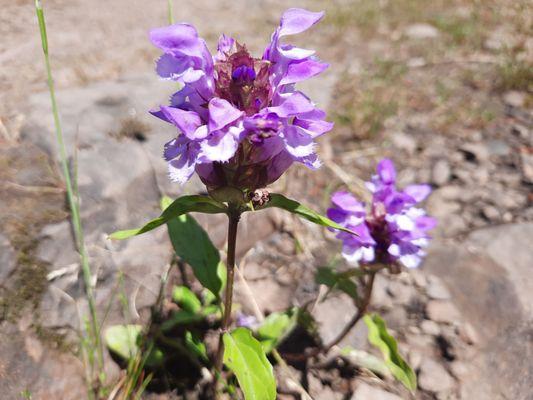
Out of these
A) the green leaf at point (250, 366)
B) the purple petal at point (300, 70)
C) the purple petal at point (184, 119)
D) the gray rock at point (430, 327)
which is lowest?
the gray rock at point (430, 327)

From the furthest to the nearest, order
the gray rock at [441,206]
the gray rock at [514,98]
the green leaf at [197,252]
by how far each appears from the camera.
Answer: the gray rock at [514,98] < the gray rock at [441,206] < the green leaf at [197,252]

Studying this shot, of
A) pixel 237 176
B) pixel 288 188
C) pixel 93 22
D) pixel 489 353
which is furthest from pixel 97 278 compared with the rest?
pixel 93 22

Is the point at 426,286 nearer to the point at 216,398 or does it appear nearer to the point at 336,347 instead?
the point at 336,347

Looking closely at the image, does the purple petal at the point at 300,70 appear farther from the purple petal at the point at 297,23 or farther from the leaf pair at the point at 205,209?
the leaf pair at the point at 205,209

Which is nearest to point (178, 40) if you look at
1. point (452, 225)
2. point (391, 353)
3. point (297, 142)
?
point (297, 142)

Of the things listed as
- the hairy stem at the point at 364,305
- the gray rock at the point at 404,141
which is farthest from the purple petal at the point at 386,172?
the gray rock at the point at 404,141

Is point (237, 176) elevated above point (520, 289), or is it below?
above

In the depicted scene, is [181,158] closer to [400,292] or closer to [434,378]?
[434,378]
